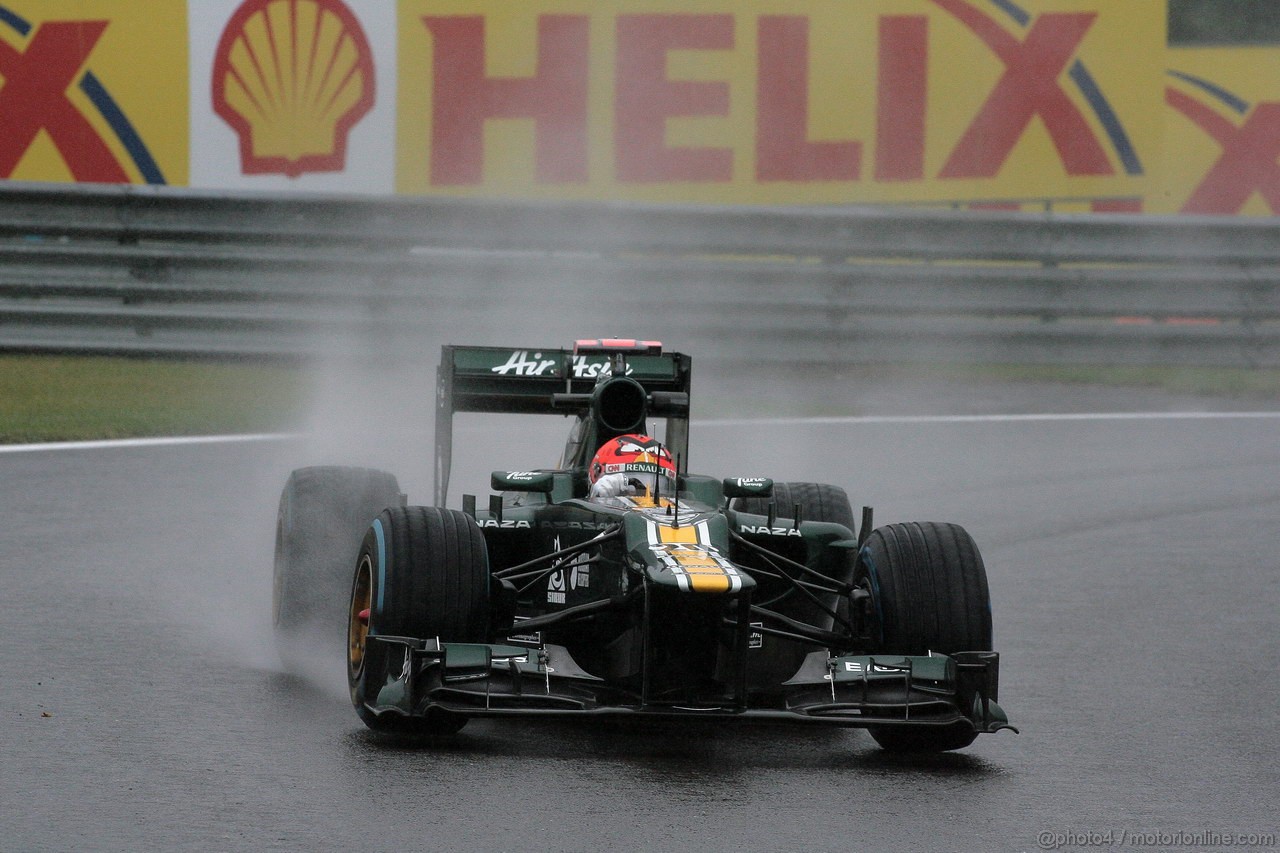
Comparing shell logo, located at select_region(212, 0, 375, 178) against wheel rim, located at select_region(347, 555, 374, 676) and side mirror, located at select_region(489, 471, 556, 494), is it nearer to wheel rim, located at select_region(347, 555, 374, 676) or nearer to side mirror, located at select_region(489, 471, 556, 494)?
side mirror, located at select_region(489, 471, 556, 494)

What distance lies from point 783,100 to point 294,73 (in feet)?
11.5

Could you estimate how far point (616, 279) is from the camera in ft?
48.5

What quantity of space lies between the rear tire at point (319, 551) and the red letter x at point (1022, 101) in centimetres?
833

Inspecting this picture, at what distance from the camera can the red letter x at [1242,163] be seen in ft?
55.8

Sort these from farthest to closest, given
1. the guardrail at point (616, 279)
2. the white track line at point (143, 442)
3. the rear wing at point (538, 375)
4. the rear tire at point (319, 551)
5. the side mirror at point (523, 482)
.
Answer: the guardrail at point (616, 279)
the white track line at point (143, 442)
the rear wing at point (538, 375)
the rear tire at point (319, 551)
the side mirror at point (523, 482)

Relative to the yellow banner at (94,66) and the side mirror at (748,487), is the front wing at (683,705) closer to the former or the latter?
the side mirror at (748,487)

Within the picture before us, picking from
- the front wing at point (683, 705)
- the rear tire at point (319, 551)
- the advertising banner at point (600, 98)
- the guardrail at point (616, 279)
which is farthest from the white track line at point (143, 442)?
the front wing at point (683, 705)

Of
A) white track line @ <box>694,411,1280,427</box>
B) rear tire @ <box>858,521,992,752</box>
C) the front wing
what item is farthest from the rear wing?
white track line @ <box>694,411,1280,427</box>

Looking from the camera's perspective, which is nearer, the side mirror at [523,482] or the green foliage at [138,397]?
the side mirror at [523,482]

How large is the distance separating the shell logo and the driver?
7.93m

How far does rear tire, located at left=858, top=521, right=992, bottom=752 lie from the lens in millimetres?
6180

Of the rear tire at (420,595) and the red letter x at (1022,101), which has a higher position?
the red letter x at (1022,101)

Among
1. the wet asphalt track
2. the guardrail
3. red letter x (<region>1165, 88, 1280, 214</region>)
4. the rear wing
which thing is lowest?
the wet asphalt track

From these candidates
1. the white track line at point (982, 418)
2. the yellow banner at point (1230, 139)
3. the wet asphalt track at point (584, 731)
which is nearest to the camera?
the wet asphalt track at point (584, 731)
